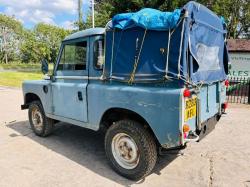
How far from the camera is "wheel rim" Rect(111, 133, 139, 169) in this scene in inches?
179

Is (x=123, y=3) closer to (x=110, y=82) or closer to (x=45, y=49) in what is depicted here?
(x=110, y=82)

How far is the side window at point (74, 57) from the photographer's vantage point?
534 cm

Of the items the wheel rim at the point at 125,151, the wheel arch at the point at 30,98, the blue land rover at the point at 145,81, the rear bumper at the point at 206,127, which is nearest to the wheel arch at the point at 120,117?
the blue land rover at the point at 145,81

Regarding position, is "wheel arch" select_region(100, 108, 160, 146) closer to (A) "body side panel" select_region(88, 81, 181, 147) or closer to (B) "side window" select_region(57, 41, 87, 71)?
(A) "body side panel" select_region(88, 81, 181, 147)

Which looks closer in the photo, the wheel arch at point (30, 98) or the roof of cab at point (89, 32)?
the roof of cab at point (89, 32)

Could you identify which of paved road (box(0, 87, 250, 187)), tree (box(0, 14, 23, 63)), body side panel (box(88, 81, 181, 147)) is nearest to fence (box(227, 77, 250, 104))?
paved road (box(0, 87, 250, 187))

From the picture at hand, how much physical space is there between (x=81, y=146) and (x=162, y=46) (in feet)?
10.0

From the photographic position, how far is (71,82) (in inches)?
219

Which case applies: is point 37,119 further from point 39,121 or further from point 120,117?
point 120,117

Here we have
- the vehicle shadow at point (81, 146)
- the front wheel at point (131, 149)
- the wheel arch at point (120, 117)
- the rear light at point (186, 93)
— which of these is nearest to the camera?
the rear light at point (186, 93)

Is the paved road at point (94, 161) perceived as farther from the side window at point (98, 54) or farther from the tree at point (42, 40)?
the tree at point (42, 40)

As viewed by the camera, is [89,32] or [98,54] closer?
[98,54]

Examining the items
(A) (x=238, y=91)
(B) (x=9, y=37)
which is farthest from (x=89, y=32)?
(B) (x=9, y=37)

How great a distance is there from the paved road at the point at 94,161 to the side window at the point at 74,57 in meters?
1.69
